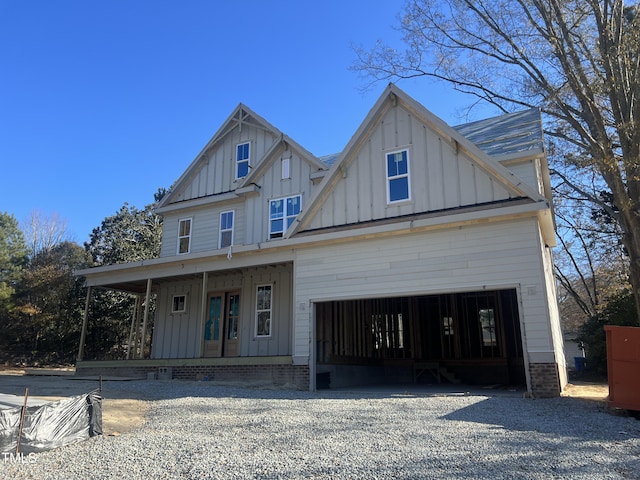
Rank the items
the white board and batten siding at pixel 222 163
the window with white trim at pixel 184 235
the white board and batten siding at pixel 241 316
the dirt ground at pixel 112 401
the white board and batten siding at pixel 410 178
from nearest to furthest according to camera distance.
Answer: the dirt ground at pixel 112 401
the white board and batten siding at pixel 410 178
the white board and batten siding at pixel 241 316
the white board and batten siding at pixel 222 163
the window with white trim at pixel 184 235

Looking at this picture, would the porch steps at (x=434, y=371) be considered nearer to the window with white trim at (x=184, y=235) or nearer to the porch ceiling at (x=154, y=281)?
the porch ceiling at (x=154, y=281)

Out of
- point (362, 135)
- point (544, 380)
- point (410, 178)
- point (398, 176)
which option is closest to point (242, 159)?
point (362, 135)

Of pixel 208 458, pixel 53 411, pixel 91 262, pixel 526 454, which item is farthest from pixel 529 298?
pixel 91 262

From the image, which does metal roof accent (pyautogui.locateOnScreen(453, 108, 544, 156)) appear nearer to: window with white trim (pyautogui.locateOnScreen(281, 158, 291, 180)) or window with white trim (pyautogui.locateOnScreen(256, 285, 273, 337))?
window with white trim (pyautogui.locateOnScreen(281, 158, 291, 180))

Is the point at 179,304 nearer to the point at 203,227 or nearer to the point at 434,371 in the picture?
the point at 203,227

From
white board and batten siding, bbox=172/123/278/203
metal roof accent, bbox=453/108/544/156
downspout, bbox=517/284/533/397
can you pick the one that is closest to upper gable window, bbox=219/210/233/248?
white board and batten siding, bbox=172/123/278/203

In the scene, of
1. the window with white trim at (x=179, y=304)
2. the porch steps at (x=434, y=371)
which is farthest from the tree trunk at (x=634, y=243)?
the window with white trim at (x=179, y=304)

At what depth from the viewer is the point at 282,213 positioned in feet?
54.1

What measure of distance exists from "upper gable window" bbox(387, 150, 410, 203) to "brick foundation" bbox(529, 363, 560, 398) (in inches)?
195

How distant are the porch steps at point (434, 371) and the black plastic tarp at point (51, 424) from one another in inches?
508

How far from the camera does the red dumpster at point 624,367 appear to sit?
7.36m

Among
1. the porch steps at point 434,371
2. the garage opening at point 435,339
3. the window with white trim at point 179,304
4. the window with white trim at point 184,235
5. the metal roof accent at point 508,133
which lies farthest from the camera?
the window with white trim at point 184,235

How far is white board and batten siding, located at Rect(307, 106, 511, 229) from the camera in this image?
37.1 ft

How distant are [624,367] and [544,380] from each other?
205cm
